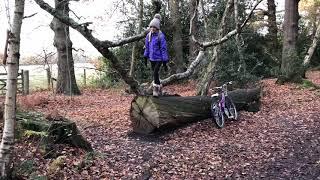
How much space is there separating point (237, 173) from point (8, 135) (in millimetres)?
4090

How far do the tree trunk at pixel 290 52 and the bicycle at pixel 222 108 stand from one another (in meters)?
6.65

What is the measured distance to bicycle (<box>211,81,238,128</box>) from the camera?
10438 millimetres

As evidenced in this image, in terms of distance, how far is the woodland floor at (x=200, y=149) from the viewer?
689 centimetres

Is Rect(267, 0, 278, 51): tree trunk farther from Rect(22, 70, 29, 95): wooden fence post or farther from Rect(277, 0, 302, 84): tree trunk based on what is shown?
Rect(22, 70, 29, 95): wooden fence post

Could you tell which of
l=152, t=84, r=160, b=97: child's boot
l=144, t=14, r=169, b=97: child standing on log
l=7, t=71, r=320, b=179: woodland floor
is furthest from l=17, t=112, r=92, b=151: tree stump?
l=144, t=14, r=169, b=97: child standing on log

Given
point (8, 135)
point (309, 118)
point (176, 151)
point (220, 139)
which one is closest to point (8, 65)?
point (8, 135)

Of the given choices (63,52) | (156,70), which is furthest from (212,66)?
(63,52)

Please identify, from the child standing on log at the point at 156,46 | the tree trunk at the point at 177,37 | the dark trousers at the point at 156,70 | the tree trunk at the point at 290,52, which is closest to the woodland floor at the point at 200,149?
the dark trousers at the point at 156,70

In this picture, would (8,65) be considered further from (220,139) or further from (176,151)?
(220,139)

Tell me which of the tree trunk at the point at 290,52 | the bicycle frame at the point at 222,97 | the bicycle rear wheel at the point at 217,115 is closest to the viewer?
the bicycle rear wheel at the point at 217,115

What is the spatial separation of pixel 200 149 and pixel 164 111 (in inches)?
→ 56.5

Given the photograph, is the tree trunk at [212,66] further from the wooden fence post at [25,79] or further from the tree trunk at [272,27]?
the tree trunk at [272,27]

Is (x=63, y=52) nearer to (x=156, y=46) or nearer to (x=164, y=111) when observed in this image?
(x=156, y=46)

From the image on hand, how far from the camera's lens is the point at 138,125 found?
31.9 feet
